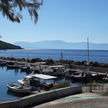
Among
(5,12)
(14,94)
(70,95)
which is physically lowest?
(14,94)

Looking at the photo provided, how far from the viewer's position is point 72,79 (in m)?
40.8


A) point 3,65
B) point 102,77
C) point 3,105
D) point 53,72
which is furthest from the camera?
point 3,65

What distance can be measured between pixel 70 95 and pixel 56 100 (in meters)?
1.97

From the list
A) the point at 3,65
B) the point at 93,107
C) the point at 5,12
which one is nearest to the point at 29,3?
the point at 5,12

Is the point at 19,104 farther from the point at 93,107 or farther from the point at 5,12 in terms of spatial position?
the point at 5,12

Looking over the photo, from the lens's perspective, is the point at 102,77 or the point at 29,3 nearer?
the point at 29,3

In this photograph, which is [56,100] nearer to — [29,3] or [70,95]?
[70,95]

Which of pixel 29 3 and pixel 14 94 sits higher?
pixel 29 3

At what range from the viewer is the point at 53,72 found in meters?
48.1

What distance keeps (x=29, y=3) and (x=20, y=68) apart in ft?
177

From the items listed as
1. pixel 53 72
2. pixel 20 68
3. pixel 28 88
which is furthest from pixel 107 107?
pixel 20 68

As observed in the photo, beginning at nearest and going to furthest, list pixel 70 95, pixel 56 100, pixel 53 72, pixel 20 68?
pixel 56 100 < pixel 70 95 < pixel 53 72 < pixel 20 68

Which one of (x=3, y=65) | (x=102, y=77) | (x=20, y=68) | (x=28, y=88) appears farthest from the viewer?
(x=3, y=65)

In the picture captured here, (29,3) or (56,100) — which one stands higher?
(29,3)
